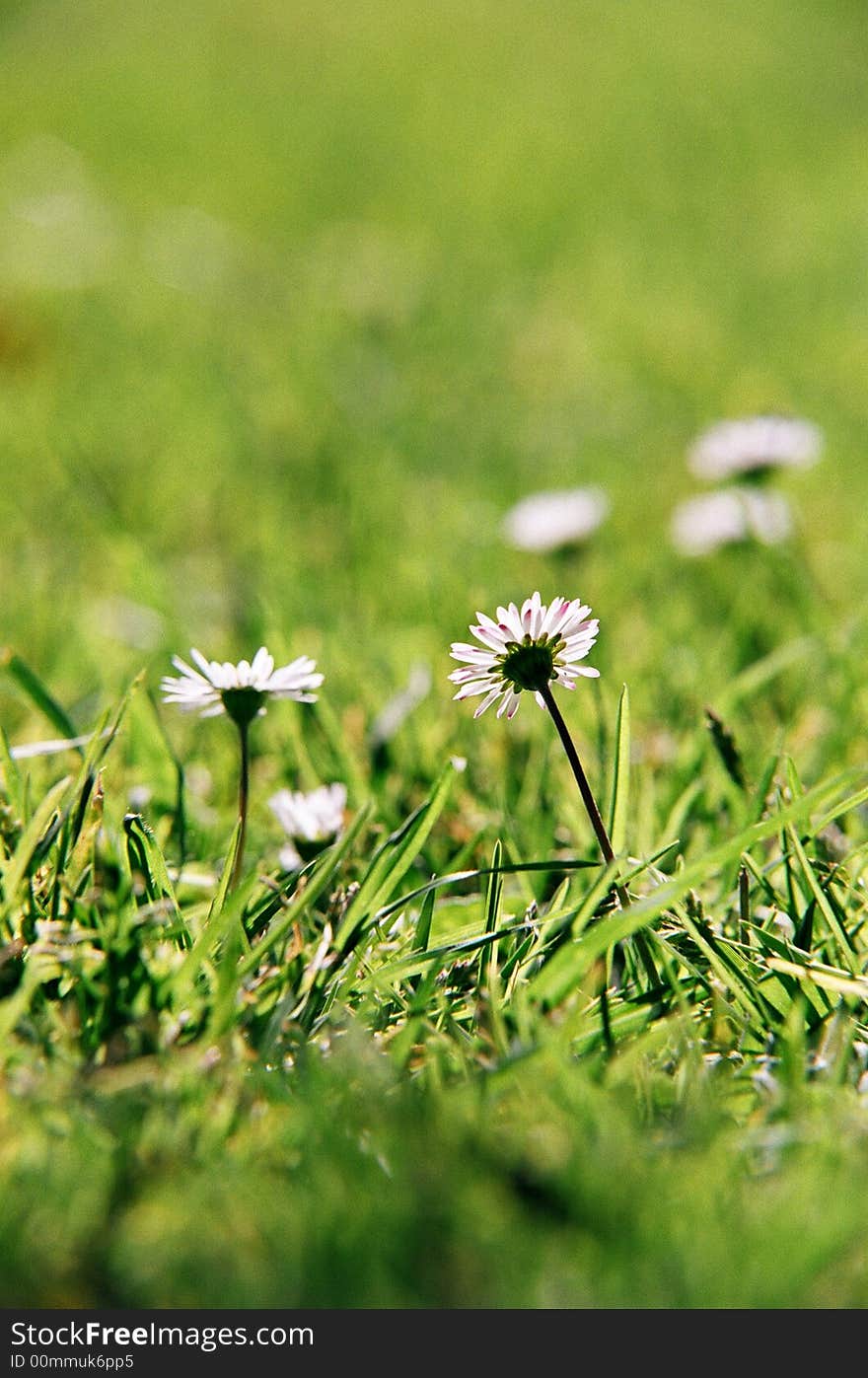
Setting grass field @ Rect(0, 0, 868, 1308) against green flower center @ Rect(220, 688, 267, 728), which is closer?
grass field @ Rect(0, 0, 868, 1308)

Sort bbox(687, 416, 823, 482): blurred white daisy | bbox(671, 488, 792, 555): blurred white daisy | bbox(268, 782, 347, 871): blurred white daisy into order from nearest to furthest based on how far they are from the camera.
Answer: bbox(268, 782, 347, 871): blurred white daisy < bbox(687, 416, 823, 482): blurred white daisy < bbox(671, 488, 792, 555): blurred white daisy

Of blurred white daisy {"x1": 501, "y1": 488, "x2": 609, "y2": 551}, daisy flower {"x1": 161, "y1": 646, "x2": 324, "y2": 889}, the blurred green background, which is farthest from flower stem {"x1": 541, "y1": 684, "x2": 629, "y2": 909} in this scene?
blurred white daisy {"x1": 501, "y1": 488, "x2": 609, "y2": 551}

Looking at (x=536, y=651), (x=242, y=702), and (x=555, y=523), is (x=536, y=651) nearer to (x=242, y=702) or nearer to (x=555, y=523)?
(x=242, y=702)

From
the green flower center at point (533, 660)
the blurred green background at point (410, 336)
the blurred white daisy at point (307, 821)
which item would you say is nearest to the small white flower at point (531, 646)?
the green flower center at point (533, 660)

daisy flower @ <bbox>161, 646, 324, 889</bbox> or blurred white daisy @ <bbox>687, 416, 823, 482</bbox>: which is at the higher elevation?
blurred white daisy @ <bbox>687, 416, 823, 482</bbox>

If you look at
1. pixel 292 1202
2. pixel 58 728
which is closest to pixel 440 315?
pixel 58 728

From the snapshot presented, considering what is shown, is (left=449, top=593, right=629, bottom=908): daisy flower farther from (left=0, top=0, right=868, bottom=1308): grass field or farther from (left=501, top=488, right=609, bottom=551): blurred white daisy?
(left=501, top=488, right=609, bottom=551): blurred white daisy
